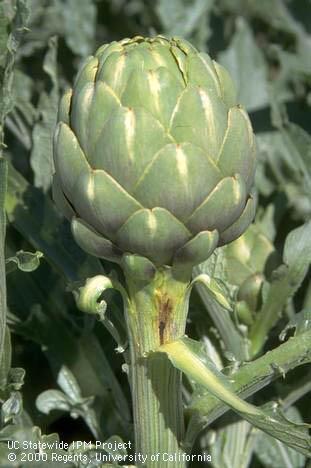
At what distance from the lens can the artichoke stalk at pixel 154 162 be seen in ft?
2.53

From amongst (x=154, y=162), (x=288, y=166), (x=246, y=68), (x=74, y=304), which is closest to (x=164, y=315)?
(x=154, y=162)

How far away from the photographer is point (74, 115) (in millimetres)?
820

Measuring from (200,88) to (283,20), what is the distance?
1.10 meters

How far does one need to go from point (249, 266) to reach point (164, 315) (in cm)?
29

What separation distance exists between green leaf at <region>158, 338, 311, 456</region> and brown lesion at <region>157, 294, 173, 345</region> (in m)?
0.02

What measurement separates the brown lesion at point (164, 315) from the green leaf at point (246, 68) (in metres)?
0.78

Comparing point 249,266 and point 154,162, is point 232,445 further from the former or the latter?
point 154,162

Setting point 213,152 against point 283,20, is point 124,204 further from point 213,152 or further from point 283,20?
point 283,20

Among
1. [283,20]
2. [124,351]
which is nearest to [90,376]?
[124,351]

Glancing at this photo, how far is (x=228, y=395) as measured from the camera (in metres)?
0.80

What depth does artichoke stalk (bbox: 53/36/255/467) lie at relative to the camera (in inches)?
30.4

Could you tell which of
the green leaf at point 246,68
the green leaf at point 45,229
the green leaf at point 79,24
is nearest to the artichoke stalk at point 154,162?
the green leaf at point 45,229

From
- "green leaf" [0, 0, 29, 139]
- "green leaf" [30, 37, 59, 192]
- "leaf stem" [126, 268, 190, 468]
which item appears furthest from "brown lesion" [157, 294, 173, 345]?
"green leaf" [30, 37, 59, 192]

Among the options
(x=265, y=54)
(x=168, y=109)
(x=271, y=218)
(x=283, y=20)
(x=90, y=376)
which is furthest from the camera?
(x=265, y=54)
